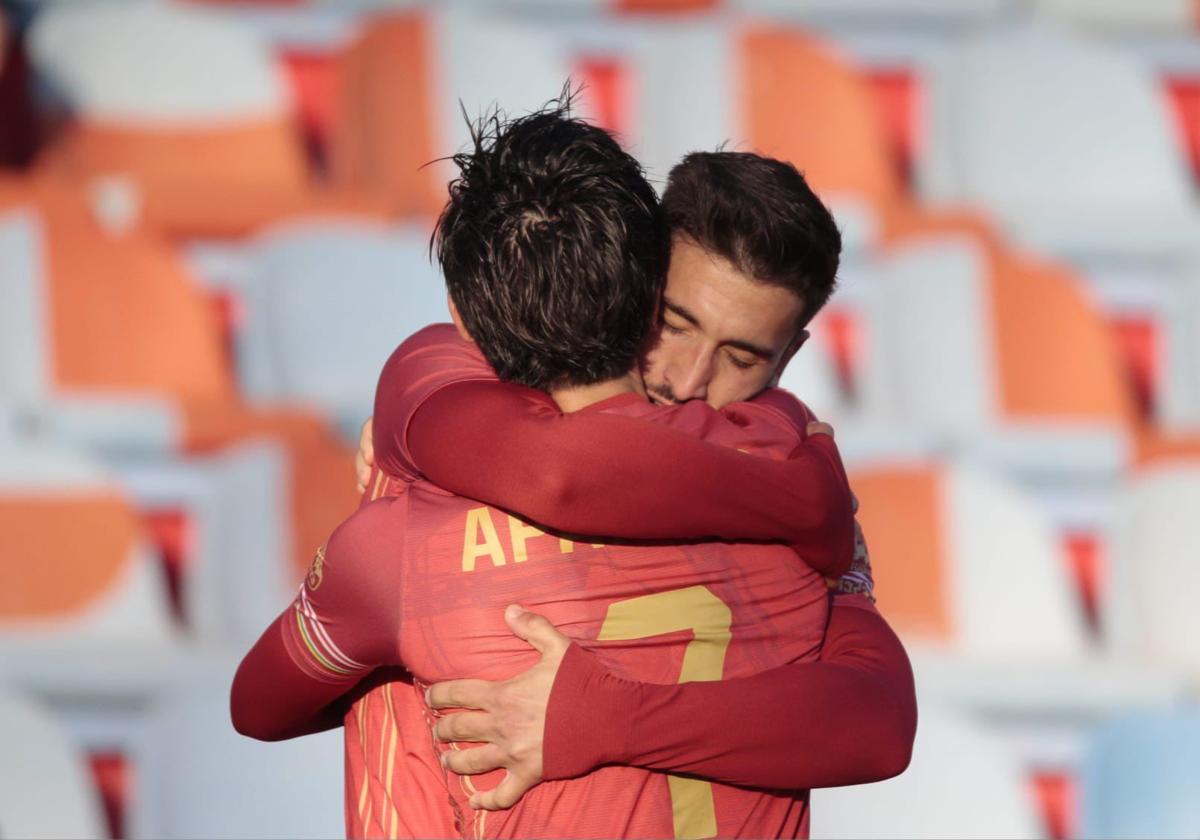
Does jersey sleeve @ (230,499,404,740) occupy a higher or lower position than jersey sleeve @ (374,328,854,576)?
lower

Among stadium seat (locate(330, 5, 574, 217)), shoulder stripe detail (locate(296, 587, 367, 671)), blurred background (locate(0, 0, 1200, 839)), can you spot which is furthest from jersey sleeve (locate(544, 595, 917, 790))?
stadium seat (locate(330, 5, 574, 217))

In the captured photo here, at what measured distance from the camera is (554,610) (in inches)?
29.6

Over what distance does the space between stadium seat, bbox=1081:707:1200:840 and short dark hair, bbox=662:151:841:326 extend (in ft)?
3.01

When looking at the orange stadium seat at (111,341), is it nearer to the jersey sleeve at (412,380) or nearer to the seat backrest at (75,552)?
the seat backrest at (75,552)

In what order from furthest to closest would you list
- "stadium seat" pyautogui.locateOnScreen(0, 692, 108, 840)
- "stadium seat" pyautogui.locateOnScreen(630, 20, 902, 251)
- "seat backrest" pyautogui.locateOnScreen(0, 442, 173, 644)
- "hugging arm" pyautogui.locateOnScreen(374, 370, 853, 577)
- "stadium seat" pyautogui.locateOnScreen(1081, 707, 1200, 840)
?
"stadium seat" pyautogui.locateOnScreen(630, 20, 902, 251) → "seat backrest" pyautogui.locateOnScreen(0, 442, 173, 644) → "stadium seat" pyautogui.locateOnScreen(1081, 707, 1200, 840) → "stadium seat" pyautogui.locateOnScreen(0, 692, 108, 840) → "hugging arm" pyautogui.locateOnScreen(374, 370, 853, 577)

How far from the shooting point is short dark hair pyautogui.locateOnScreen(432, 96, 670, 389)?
739 millimetres

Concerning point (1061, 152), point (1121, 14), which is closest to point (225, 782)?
point (1061, 152)

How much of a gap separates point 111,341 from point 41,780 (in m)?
1.13

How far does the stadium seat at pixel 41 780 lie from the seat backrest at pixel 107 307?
39.0 inches

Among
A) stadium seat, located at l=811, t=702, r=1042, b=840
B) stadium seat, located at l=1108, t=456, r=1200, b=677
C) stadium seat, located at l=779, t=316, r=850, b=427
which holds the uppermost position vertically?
stadium seat, located at l=779, t=316, r=850, b=427

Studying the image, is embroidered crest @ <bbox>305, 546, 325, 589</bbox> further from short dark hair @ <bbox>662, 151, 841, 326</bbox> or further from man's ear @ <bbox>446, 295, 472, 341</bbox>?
short dark hair @ <bbox>662, 151, 841, 326</bbox>

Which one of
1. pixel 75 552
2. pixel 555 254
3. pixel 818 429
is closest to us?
pixel 555 254

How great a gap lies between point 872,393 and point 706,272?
72.4 inches

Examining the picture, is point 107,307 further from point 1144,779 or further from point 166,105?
point 1144,779
